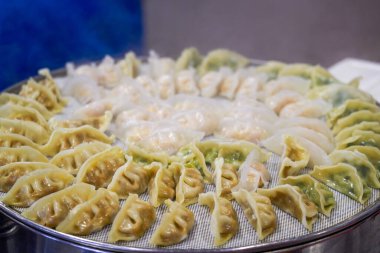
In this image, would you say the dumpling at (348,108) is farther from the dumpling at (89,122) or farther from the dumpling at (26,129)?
the dumpling at (26,129)

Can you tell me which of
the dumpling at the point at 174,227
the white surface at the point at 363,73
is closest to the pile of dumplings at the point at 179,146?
the dumpling at the point at 174,227

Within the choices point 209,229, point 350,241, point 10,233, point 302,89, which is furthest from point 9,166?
point 302,89

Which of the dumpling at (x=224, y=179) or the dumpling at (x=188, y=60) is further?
the dumpling at (x=188, y=60)

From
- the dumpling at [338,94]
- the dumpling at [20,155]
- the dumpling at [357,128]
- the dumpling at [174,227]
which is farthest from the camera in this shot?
the dumpling at [338,94]

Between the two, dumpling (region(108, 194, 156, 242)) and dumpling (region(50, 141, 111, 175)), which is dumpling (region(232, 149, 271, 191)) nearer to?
dumpling (region(108, 194, 156, 242))

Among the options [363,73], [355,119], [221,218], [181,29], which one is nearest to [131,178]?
[221,218]

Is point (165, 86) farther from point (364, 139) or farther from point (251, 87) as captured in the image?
point (364, 139)
